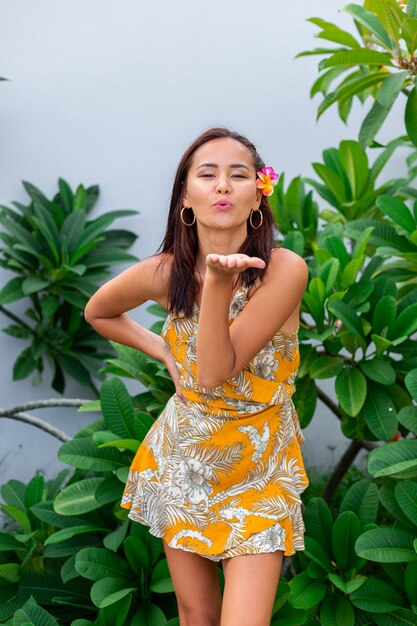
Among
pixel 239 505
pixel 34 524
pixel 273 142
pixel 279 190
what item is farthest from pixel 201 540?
pixel 273 142

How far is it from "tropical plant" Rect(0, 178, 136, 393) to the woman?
5.04ft

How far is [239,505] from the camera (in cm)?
168

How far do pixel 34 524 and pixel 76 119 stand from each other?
5.06ft

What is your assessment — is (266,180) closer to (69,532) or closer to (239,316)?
(239,316)

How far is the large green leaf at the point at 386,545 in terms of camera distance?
87.0 inches

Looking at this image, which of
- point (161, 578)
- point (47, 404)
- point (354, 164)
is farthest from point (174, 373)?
point (354, 164)

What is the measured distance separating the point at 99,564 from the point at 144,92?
1807 mm

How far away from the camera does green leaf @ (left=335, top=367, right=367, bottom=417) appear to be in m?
2.44

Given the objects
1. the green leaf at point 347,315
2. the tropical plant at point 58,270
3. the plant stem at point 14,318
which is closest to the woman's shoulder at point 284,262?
the green leaf at point 347,315

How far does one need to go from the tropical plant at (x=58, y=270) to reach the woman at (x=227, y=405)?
1536 mm

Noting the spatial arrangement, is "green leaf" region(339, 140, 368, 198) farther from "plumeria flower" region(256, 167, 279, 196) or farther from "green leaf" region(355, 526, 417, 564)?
"plumeria flower" region(256, 167, 279, 196)

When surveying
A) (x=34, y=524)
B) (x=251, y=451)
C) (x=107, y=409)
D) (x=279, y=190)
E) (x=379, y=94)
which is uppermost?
(x=379, y=94)

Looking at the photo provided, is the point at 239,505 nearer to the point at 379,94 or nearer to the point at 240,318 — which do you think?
the point at 240,318

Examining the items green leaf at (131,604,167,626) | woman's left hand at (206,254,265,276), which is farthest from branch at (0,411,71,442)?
woman's left hand at (206,254,265,276)
